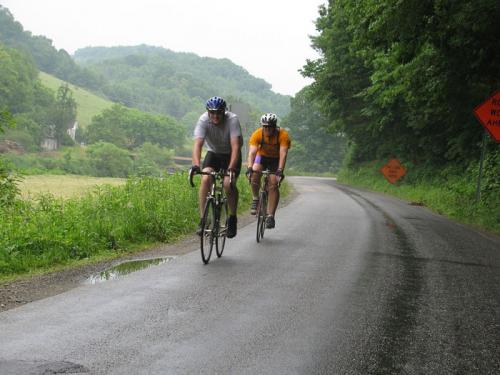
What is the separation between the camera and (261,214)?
984cm

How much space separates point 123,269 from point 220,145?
2.31 metres

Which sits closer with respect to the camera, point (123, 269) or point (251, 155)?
point (123, 269)

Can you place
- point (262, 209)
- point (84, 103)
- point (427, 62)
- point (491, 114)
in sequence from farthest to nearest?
point (84, 103) < point (427, 62) < point (491, 114) < point (262, 209)

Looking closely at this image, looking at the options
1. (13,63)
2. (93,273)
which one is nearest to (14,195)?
(93,273)

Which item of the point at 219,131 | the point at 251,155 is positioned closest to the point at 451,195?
the point at 251,155

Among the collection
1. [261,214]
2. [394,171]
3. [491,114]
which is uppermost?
[491,114]

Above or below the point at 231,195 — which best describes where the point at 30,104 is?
above

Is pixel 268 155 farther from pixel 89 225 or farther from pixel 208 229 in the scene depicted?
pixel 89 225

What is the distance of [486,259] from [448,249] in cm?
89

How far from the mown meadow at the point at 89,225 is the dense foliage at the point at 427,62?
251 inches

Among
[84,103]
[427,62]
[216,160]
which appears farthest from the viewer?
[84,103]

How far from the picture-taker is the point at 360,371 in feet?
12.0

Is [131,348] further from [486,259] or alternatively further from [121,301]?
[486,259]

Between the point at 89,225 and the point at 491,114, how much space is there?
11.4 m
